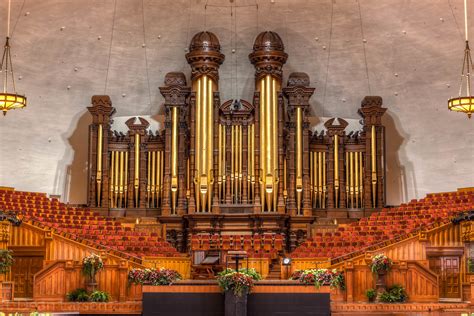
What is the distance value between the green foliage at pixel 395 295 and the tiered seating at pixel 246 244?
3699mm

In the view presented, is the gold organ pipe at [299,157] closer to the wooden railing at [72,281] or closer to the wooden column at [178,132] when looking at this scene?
the wooden column at [178,132]

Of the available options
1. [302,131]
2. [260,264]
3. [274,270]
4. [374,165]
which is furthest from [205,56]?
[260,264]

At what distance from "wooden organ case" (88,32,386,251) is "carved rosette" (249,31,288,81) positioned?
0.02 metres

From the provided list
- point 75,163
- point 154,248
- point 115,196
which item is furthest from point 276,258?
point 75,163

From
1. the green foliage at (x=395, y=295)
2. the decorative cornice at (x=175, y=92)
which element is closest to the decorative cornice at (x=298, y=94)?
the decorative cornice at (x=175, y=92)

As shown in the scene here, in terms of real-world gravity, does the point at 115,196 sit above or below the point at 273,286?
above

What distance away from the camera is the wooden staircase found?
19391mm

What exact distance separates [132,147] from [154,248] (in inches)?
149

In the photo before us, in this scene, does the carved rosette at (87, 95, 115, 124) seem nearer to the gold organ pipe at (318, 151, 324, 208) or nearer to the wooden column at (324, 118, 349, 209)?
the gold organ pipe at (318, 151, 324, 208)

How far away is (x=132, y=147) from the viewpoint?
74.3 feet

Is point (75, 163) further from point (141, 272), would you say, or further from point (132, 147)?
point (141, 272)

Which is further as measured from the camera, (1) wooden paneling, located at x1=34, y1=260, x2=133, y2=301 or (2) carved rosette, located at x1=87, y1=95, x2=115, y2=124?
(2) carved rosette, located at x1=87, y1=95, x2=115, y2=124

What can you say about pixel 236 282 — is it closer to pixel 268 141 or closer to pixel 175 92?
pixel 268 141

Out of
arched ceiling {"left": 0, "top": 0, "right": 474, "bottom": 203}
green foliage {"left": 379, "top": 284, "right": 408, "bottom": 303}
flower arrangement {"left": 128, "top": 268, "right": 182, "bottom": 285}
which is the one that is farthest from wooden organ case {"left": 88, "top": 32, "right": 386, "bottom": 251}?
flower arrangement {"left": 128, "top": 268, "right": 182, "bottom": 285}
